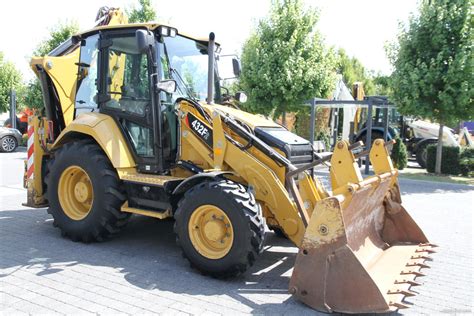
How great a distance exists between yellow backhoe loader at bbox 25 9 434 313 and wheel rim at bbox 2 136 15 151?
48.2 ft

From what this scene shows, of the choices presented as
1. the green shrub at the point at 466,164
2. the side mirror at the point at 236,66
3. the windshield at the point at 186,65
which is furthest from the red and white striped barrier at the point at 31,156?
the green shrub at the point at 466,164

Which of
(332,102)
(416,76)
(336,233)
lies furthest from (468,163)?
(336,233)

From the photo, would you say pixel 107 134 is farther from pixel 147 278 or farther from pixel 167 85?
pixel 147 278

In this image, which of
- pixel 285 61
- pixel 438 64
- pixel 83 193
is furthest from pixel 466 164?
pixel 83 193

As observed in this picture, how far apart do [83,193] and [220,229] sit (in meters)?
2.29

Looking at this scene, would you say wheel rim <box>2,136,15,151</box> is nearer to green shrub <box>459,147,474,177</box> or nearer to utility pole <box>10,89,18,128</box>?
utility pole <box>10,89,18,128</box>

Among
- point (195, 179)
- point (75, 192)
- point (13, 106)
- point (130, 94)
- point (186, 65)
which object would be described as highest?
point (186, 65)

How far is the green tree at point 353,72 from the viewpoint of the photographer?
3803cm

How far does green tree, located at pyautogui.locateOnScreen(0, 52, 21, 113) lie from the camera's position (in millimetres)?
25531

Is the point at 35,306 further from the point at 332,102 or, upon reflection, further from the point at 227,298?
the point at 332,102

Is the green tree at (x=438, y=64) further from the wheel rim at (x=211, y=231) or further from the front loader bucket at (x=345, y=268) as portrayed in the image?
the wheel rim at (x=211, y=231)

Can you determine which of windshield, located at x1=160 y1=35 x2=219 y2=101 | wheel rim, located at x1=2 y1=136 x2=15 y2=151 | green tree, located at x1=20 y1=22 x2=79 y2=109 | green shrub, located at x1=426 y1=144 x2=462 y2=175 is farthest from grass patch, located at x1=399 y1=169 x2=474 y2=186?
wheel rim, located at x1=2 y1=136 x2=15 y2=151

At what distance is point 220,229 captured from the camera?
14.2 feet

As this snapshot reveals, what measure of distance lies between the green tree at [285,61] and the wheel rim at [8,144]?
1152 cm
